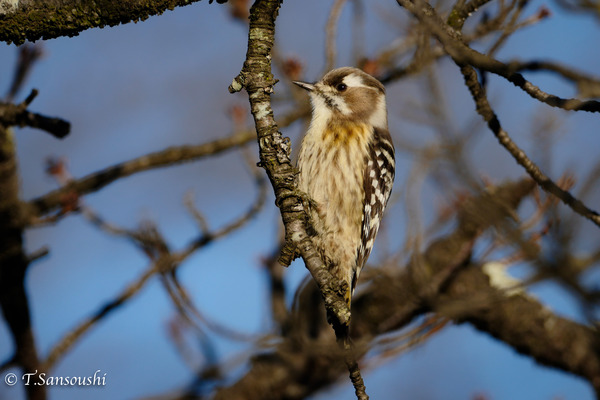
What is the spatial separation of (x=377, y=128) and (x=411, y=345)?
1.64 m

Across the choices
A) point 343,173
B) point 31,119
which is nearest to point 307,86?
point 343,173

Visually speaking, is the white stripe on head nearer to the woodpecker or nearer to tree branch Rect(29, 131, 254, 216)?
the woodpecker

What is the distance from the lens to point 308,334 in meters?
5.85

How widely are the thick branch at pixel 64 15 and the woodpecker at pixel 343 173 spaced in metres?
1.60

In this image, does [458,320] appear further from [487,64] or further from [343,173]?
[487,64]

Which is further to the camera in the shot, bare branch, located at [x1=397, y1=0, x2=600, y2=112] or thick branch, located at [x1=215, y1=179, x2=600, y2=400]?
thick branch, located at [x1=215, y1=179, x2=600, y2=400]

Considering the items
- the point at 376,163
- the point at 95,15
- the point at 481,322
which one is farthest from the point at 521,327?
the point at 95,15

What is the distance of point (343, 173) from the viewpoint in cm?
438

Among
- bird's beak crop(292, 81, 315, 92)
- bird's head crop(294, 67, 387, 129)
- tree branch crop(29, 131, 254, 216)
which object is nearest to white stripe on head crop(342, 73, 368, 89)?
bird's head crop(294, 67, 387, 129)

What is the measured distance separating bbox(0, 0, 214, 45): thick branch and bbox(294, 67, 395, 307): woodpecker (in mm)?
1600

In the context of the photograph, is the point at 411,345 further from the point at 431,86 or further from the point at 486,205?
the point at 431,86

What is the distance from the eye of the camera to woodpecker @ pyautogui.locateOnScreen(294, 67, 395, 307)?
14.3 ft

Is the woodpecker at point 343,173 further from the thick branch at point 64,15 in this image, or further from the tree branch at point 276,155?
the thick branch at point 64,15

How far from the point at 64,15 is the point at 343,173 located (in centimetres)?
207
